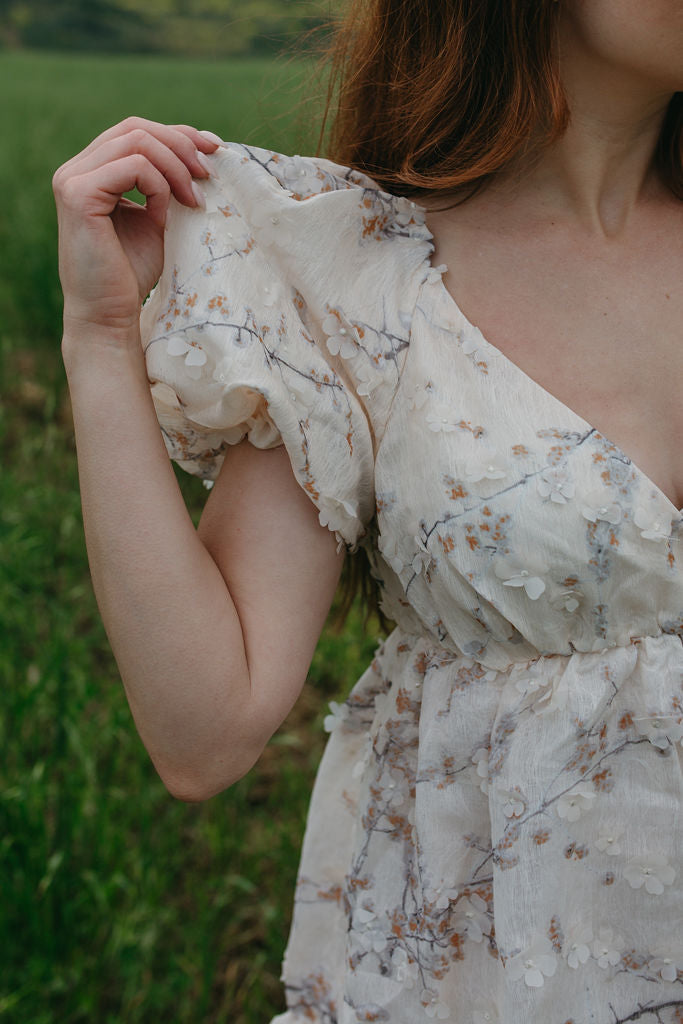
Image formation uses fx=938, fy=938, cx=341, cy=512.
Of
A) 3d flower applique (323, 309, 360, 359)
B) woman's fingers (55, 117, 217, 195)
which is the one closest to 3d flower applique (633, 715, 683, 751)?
3d flower applique (323, 309, 360, 359)

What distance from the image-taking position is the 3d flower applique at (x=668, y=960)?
94cm

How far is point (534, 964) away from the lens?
0.91m

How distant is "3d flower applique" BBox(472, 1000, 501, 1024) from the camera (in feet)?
3.24

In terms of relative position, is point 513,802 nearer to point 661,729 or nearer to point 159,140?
point 661,729

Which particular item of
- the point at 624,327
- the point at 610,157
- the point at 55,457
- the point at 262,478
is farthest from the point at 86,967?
the point at 55,457

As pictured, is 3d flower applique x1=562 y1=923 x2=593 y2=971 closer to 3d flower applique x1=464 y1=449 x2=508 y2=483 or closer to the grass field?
3d flower applique x1=464 y1=449 x2=508 y2=483

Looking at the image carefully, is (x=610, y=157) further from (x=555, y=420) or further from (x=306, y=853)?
(x=306, y=853)

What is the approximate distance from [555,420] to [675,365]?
0.19m

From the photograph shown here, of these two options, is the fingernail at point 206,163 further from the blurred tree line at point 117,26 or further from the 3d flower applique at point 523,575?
the blurred tree line at point 117,26

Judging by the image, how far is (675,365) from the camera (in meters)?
0.99

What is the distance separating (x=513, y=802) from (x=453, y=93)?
0.76 m

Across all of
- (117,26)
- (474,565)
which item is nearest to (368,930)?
(474,565)

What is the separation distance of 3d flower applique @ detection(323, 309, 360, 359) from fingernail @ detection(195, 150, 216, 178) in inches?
7.0

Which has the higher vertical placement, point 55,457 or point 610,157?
→ point 610,157
